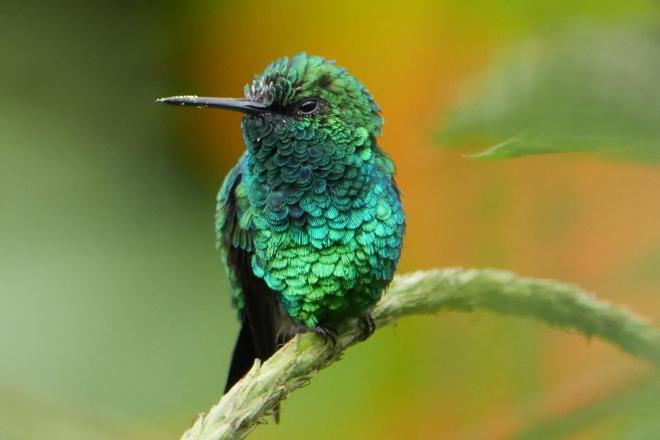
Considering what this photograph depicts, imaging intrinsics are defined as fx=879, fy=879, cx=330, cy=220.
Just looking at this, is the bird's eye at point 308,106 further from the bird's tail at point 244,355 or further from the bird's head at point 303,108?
the bird's tail at point 244,355

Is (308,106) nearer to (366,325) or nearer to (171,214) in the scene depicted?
(366,325)

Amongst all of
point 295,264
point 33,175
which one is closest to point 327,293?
point 295,264

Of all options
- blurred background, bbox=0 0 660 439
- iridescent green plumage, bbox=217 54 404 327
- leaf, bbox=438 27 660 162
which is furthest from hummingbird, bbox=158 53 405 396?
leaf, bbox=438 27 660 162

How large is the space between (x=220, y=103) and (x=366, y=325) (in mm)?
A: 643

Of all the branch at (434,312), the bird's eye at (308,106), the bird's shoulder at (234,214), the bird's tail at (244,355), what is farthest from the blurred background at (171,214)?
the bird's shoulder at (234,214)

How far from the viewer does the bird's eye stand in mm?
2045

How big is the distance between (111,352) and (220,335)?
0.38 m

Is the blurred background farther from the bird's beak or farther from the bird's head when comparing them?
the bird's beak

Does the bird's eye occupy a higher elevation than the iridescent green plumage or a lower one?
higher

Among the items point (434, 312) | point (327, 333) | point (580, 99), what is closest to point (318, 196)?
point (327, 333)

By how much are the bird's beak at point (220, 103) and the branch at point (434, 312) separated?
50cm

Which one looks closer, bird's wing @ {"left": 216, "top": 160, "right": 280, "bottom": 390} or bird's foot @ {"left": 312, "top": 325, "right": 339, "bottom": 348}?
bird's foot @ {"left": 312, "top": 325, "right": 339, "bottom": 348}

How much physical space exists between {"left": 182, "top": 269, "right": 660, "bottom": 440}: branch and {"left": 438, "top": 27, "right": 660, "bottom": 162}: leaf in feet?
0.42

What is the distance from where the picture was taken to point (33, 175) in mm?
3275
